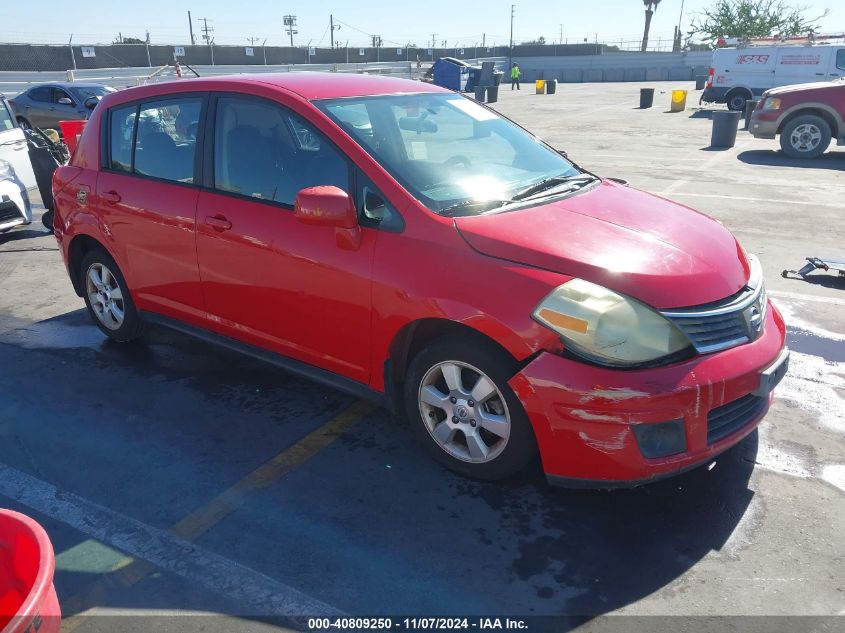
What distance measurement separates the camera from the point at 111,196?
4.60 m

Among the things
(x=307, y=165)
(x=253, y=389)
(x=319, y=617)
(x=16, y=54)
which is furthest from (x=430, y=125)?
(x=16, y=54)

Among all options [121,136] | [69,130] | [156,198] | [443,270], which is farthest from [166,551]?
[69,130]

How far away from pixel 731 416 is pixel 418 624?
157 centimetres

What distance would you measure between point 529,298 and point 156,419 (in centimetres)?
237

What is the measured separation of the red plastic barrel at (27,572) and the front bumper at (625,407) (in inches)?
70.7

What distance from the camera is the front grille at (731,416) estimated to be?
2.91m

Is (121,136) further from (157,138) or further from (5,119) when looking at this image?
(5,119)

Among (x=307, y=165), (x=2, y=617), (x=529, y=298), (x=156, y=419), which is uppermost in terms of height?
(x=307, y=165)

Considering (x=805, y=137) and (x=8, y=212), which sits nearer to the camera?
(x=8, y=212)

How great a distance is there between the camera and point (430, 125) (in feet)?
13.3

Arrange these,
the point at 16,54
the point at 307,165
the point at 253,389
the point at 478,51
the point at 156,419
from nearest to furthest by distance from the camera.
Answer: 1. the point at 307,165
2. the point at 156,419
3. the point at 253,389
4. the point at 16,54
5. the point at 478,51

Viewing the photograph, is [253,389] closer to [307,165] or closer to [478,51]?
[307,165]

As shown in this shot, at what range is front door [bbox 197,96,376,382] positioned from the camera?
3.50 m

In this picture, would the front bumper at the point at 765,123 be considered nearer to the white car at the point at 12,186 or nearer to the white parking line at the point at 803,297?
the white parking line at the point at 803,297
